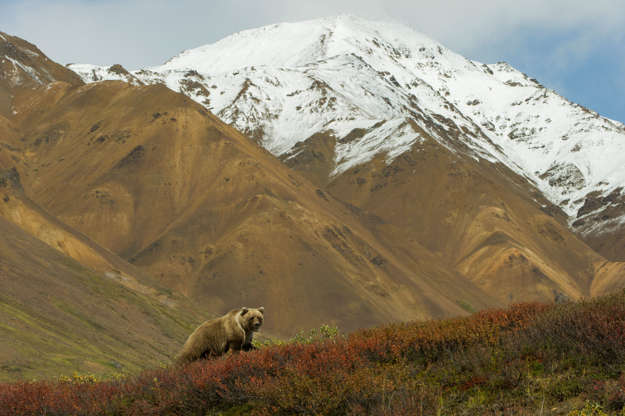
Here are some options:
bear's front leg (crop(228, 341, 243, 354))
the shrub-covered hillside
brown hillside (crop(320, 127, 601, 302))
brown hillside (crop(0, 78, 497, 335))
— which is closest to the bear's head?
bear's front leg (crop(228, 341, 243, 354))

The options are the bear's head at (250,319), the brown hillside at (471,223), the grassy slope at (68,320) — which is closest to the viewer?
the bear's head at (250,319)

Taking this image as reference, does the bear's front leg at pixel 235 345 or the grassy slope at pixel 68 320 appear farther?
the grassy slope at pixel 68 320

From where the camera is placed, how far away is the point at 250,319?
10.4m

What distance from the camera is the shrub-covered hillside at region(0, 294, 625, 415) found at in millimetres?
7617

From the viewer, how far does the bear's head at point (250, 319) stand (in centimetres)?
1034

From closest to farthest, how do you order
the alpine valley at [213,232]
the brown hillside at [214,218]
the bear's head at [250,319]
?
the bear's head at [250,319] → the alpine valley at [213,232] → the brown hillside at [214,218]

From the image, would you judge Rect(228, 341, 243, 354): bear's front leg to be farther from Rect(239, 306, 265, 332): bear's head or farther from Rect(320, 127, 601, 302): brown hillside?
Rect(320, 127, 601, 302): brown hillside

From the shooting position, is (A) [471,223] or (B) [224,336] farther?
(A) [471,223]

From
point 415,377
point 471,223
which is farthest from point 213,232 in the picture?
point 415,377

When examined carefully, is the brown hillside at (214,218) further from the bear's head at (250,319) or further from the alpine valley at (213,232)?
the bear's head at (250,319)

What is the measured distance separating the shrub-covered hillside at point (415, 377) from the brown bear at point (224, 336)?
0.70 metres

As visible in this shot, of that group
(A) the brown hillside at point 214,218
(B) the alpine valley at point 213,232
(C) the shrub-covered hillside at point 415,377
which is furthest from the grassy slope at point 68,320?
(C) the shrub-covered hillside at point 415,377

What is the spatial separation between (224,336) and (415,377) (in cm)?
330

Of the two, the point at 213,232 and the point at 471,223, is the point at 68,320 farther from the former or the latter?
the point at 471,223
